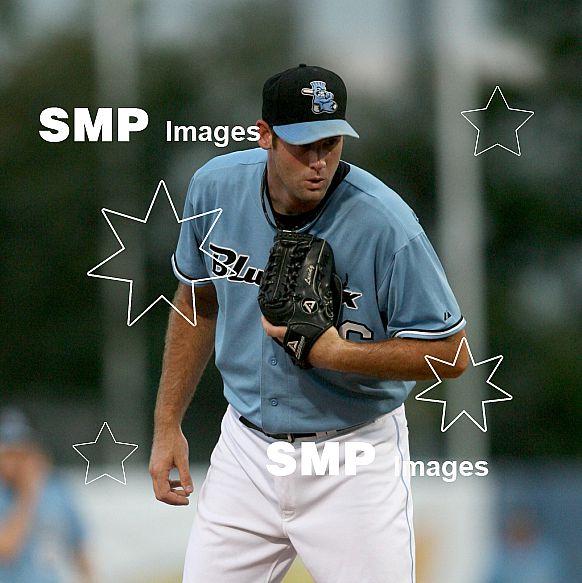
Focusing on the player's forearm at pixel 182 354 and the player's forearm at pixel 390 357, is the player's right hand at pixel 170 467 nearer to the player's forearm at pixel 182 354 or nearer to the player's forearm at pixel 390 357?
the player's forearm at pixel 182 354

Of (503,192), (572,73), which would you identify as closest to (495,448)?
(503,192)

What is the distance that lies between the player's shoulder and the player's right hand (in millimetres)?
660

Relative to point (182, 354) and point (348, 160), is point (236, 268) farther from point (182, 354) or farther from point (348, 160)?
point (348, 160)

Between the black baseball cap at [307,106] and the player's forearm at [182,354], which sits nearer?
the black baseball cap at [307,106]

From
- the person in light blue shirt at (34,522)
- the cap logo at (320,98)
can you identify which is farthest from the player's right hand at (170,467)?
the person in light blue shirt at (34,522)

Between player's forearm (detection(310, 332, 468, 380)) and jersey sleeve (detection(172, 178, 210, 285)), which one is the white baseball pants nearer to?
player's forearm (detection(310, 332, 468, 380))

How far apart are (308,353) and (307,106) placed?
456mm

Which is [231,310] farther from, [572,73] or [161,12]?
[572,73]

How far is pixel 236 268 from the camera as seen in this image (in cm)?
246

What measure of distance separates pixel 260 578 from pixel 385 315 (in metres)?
0.61

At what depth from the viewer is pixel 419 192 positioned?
161 inches

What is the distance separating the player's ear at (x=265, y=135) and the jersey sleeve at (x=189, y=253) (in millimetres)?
237

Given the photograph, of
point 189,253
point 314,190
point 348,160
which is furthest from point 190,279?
point 348,160

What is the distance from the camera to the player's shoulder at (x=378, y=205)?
2303 mm
